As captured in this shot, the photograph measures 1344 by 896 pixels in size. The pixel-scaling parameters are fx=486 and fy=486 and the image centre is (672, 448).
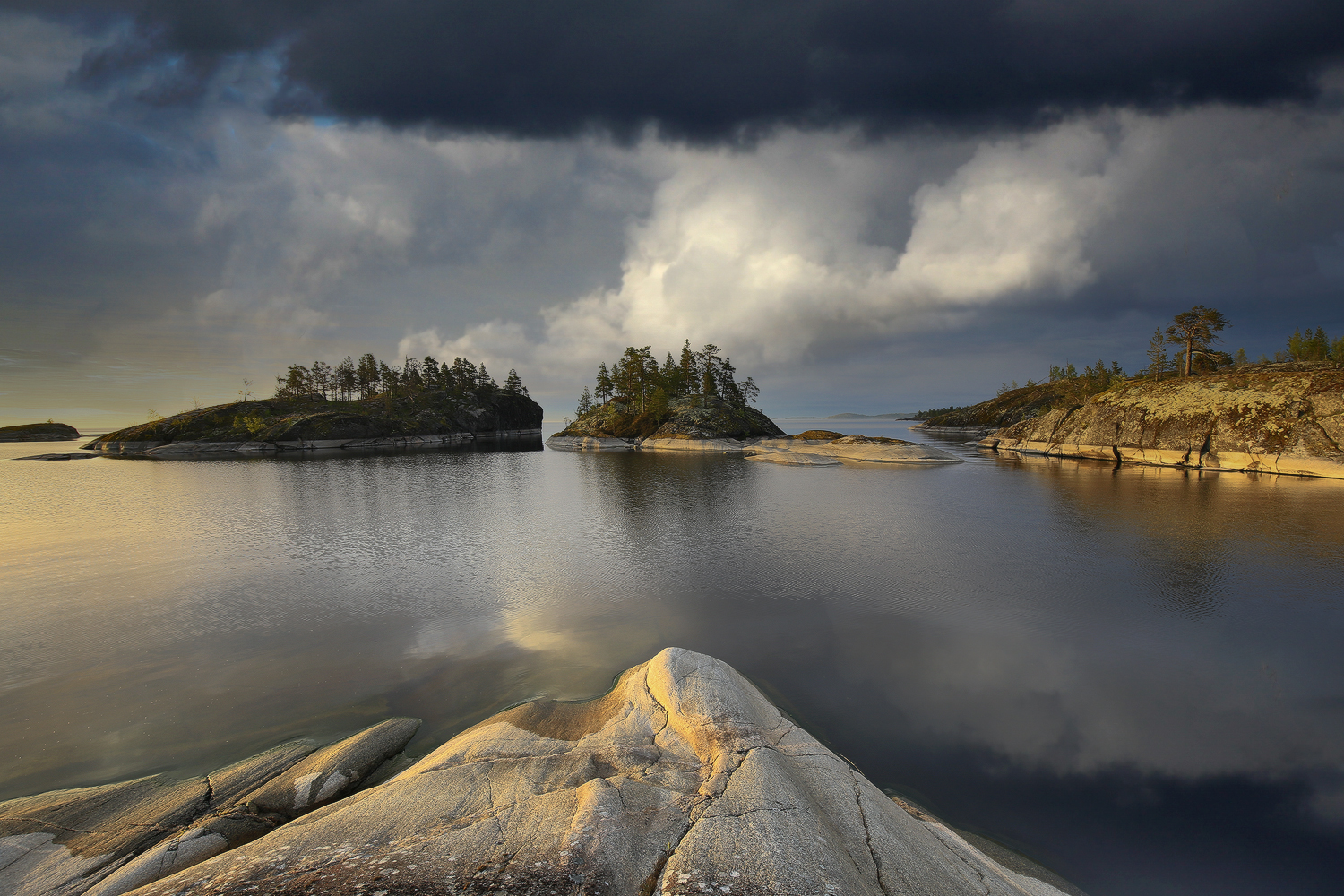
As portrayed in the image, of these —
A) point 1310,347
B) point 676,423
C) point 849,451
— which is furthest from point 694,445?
point 1310,347

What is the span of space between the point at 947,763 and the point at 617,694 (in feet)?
21.0

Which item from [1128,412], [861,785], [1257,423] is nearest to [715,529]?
[861,785]

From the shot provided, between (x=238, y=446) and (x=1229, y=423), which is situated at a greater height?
(x=238, y=446)

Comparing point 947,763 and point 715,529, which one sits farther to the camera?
point 715,529

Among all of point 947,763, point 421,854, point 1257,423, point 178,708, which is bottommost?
point 947,763

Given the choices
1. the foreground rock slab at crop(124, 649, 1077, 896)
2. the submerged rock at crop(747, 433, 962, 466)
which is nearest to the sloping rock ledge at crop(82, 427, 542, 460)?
the submerged rock at crop(747, 433, 962, 466)

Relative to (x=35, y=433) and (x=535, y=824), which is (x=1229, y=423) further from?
(x=35, y=433)

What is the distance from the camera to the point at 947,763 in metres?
8.98

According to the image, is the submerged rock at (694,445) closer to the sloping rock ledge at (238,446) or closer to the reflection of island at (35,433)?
the sloping rock ledge at (238,446)

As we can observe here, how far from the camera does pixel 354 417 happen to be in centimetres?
11800

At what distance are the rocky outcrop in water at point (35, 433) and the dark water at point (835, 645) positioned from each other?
668ft

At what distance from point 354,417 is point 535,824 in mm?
135931

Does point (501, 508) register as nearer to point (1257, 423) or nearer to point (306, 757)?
point (306, 757)

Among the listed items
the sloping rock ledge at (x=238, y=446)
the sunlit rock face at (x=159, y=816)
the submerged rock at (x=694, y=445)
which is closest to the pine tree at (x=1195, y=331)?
the submerged rock at (x=694, y=445)
